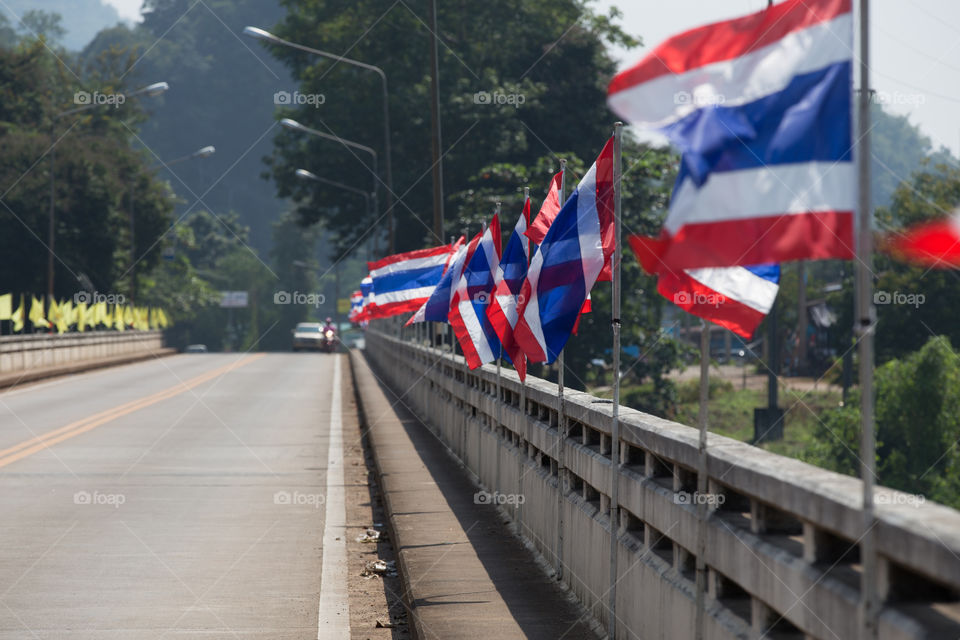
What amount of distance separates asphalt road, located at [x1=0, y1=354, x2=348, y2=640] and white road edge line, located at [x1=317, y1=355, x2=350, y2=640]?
53 millimetres

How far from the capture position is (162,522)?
1295cm

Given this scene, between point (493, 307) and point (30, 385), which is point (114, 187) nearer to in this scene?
point (30, 385)

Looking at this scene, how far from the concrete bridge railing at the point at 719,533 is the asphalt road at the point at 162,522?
5.77 ft

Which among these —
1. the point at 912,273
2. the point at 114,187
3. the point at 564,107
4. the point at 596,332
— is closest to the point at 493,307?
the point at 596,332

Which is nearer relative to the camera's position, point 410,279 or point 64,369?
point 410,279

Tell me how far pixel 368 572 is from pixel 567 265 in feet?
11.8

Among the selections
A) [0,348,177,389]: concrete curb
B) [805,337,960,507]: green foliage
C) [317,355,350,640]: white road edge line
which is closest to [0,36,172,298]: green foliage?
[0,348,177,389]: concrete curb

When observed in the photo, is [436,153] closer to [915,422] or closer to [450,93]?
[450,93]

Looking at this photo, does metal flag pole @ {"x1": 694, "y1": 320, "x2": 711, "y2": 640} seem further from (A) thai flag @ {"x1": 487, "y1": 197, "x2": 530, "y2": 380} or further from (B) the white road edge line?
(A) thai flag @ {"x1": 487, "y1": 197, "x2": 530, "y2": 380}

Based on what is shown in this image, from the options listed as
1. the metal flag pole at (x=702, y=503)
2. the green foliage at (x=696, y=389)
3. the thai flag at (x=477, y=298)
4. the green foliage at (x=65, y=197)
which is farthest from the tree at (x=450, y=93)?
the metal flag pole at (x=702, y=503)

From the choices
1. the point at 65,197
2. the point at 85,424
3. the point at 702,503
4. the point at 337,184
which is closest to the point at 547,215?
the point at 702,503

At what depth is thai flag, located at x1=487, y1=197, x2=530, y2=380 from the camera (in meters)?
10.0

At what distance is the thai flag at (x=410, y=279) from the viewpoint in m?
19.8

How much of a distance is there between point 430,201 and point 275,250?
113012 millimetres
